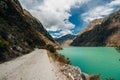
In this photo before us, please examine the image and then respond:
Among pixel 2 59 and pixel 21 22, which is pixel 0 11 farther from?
pixel 2 59

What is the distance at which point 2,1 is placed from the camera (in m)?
107

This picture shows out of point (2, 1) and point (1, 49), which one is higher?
point (2, 1)

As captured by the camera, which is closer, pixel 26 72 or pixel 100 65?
pixel 26 72

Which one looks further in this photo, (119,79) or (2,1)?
(2,1)

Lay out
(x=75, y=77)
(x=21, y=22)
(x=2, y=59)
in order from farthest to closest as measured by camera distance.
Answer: (x=21, y=22), (x=2, y=59), (x=75, y=77)

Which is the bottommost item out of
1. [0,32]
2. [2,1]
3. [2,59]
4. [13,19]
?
[2,59]

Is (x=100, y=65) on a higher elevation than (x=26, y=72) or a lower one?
higher

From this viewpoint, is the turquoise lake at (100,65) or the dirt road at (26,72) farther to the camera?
the turquoise lake at (100,65)

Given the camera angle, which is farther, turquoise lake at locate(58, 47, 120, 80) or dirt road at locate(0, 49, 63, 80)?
turquoise lake at locate(58, 47, 120, 80)

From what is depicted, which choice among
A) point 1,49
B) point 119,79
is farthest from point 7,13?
point 119,79

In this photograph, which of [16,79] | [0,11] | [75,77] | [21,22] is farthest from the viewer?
[21,22]

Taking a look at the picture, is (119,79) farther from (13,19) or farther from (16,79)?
(13,19)

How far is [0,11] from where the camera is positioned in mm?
98375

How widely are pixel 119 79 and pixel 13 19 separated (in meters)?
79.0
